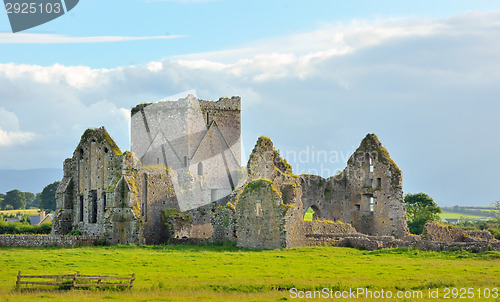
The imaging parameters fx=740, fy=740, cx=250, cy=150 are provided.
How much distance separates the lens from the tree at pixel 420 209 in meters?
70.3

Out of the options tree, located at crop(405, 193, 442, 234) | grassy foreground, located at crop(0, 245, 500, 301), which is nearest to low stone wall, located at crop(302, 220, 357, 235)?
grassy foreground, located at crop(0, 245, 500, 301)

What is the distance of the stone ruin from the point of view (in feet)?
154

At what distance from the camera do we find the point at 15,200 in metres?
173

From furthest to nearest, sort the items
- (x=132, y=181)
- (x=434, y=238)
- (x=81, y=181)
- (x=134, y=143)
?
(x=134, y=143) < (x=81, y=181) < (x=132, y=181) < (x=434, y=238)

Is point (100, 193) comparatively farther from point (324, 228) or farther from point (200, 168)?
point (324, 228)

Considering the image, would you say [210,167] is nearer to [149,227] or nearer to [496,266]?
[149,227]

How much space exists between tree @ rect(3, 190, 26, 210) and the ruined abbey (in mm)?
119276

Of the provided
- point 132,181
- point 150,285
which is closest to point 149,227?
point 132,181

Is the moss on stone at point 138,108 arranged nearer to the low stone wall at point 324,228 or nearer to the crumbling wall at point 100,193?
the crumbling wall at point 100,193

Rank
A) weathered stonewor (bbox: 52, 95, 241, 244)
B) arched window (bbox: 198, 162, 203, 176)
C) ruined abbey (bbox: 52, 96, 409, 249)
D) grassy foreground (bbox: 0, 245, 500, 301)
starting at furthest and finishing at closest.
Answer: arched window (bbox: 198, 162, 203, 176) < weathered stonewor (bbox: 52, 95, 241, 244) < ruined abbey (bbox: 52, 96, 409, 249) < grassy foreground (bbox: 0, 245, 500, 301)

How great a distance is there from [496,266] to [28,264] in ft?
74.7

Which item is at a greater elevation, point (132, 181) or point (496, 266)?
point (132, 181)

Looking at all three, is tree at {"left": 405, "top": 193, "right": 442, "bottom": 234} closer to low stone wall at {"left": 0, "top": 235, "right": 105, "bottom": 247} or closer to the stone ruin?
the stone ruin

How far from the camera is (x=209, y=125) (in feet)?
201
